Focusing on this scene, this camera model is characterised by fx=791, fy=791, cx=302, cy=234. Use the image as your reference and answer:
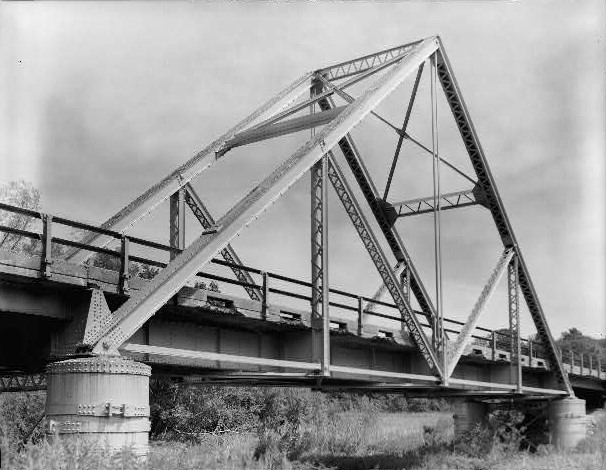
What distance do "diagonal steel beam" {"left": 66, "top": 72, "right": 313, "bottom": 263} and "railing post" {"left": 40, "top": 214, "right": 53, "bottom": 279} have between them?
16.5ft

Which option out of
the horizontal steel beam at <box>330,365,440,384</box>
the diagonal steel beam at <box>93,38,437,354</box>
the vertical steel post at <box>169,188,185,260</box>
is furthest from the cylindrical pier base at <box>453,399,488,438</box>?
the vertical steel post at <box>169,188,185,260</box>

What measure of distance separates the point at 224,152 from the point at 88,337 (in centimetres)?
1044

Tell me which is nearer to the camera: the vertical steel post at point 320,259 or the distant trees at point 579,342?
the vertical steel post at point 320,259

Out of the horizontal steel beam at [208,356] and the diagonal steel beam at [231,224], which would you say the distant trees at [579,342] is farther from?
the horizontal steel beam at [208,356]

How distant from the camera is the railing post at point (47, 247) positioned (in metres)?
12.9

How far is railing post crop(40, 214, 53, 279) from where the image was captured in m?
12.9

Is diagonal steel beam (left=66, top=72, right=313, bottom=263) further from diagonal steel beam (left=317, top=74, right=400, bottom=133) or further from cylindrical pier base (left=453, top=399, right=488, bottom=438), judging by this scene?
cylindrical pier base (left=453, top=399, right=488, bottom=438)

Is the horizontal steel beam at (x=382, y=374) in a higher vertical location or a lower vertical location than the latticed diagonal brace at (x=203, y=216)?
lower

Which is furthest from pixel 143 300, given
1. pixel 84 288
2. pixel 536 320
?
pixel 536 320

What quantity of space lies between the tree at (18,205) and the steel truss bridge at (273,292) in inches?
822

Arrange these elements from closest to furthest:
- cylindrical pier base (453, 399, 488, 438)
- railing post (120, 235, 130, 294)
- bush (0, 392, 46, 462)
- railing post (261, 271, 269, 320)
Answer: railing post (120, 235, 130, 294)
railing post (261, 271, 269, 320)
cylindrical pier base (453, 399, 488, 438)
bush (0, 392, 46, 462)

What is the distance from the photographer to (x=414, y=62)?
23797 millimetres

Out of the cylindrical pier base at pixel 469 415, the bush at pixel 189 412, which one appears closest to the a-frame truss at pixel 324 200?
the cylindrical pier base at pixel 469 415

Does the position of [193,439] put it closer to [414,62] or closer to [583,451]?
[583,451]
